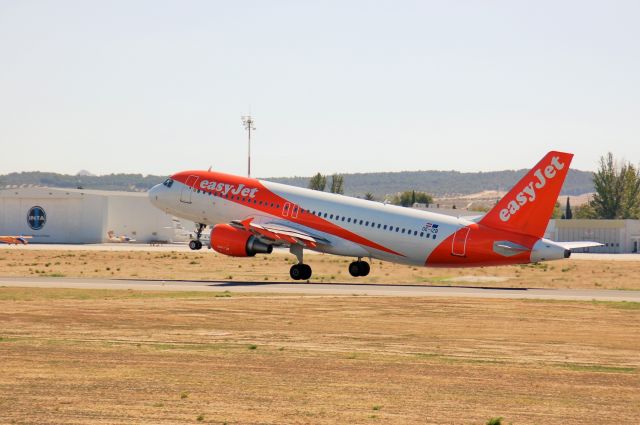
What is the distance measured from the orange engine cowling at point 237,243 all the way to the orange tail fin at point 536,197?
42.1ft

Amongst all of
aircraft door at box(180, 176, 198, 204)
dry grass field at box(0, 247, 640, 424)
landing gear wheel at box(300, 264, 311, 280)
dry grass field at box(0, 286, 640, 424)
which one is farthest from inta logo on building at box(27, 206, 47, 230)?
dry grass field at box(0, 286, 640, 424)

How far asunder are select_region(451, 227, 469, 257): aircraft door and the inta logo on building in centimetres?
7838

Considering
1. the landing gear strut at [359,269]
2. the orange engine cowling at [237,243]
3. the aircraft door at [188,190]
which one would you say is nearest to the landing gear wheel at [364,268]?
the landing gear strut at [359,269]

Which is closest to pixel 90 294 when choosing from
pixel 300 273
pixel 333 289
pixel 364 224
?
pixel 333 289

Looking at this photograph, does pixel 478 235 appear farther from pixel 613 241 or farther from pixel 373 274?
pixel 613 241

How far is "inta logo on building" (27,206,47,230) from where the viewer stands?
12038 cm

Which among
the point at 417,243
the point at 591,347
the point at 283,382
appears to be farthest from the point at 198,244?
the point at 283,382

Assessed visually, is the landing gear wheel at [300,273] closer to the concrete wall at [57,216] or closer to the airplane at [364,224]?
the airplane at [364,224]

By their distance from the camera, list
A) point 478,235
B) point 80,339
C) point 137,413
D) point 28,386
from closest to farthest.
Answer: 1. point 137,413
2. point 28,386
3. point 80,339
4. point 478,235

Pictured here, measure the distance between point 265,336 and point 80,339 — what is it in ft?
18.0

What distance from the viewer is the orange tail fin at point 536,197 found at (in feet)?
163

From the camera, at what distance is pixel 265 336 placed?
31359 mm

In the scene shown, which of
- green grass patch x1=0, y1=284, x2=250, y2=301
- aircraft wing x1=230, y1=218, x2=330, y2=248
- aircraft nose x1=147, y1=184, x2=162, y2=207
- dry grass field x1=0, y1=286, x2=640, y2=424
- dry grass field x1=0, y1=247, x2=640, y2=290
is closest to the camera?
dry grass field x1=0, y1=286, x2=640, y2=424

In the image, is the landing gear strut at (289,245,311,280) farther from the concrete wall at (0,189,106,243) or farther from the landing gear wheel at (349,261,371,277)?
the concrete wall at (0,189,106,243)
